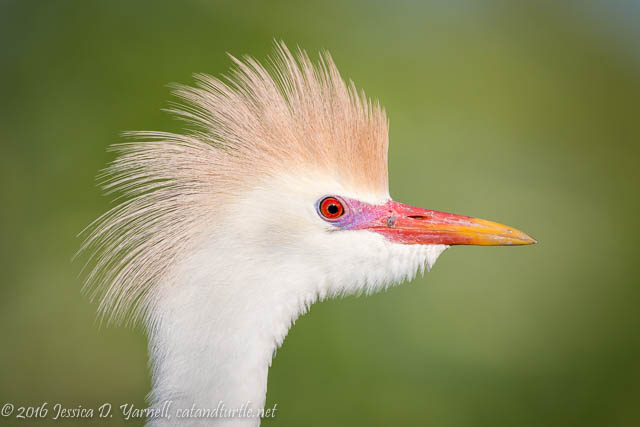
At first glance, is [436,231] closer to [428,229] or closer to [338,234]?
[428,229]

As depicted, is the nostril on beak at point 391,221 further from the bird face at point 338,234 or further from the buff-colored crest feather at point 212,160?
the buff-colored crest feather at point 212,160

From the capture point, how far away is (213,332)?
1271 mm

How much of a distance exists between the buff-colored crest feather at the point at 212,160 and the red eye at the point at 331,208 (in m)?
0.07

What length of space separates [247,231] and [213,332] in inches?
10.4

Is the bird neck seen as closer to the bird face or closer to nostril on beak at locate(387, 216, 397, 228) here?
the bird face

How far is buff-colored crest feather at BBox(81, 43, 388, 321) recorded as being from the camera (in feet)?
4.27

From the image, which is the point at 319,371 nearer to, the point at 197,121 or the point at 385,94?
the point at 385,94

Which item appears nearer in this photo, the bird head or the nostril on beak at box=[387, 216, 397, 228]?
the bird head

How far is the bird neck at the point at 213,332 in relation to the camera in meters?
1.27

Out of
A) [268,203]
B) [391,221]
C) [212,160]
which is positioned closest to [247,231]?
[268,203]

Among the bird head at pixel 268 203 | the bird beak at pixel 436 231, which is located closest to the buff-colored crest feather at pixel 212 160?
the bird head at pixel 268 203

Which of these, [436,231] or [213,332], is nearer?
[213,332]

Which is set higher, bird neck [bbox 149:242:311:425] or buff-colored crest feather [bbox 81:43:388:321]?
buff-colored crest feather [bbox 81:43:388:321]

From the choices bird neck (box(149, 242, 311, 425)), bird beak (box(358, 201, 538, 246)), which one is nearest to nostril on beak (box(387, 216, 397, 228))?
bird beak (box(358, 201, 538, 246))
